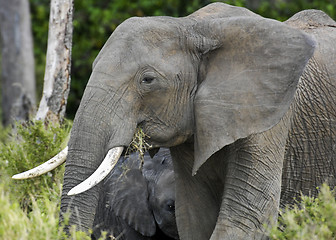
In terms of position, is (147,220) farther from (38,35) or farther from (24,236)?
(38,35)

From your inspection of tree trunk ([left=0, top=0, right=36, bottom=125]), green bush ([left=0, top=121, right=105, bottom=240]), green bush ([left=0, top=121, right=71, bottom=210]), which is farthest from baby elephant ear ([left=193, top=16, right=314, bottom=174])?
tree trunk ([left=0, top=0, right=36, bottom=125])

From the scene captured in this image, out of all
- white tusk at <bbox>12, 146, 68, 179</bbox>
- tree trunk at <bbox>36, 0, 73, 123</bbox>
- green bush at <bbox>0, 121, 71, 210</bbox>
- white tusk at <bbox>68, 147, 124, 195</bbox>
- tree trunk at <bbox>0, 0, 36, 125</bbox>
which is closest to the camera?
white tusk at <bbox>68, 147, 124, 195</bbox>

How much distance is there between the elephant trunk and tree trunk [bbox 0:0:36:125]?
8.40 meters

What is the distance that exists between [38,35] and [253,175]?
9658 mm

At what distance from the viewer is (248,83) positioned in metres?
4.91

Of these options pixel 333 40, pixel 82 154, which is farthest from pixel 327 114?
pixel 82 154

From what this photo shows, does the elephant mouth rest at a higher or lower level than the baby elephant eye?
lower

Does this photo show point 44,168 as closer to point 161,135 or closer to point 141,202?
point 161,135

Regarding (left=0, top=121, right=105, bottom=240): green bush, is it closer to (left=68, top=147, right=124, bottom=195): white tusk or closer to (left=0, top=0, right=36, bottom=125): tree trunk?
(left=68, top=147, right=124, bottom=195): white tusk

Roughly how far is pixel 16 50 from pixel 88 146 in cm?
910

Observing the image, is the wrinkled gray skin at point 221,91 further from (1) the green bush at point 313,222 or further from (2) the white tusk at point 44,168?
(2) the white tusk at point 44,168

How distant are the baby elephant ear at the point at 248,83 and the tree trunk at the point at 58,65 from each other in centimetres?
297

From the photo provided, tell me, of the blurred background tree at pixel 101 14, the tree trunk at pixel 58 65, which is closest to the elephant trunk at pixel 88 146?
the tree trunk at pixel 58 65

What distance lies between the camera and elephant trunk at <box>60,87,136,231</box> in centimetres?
451
